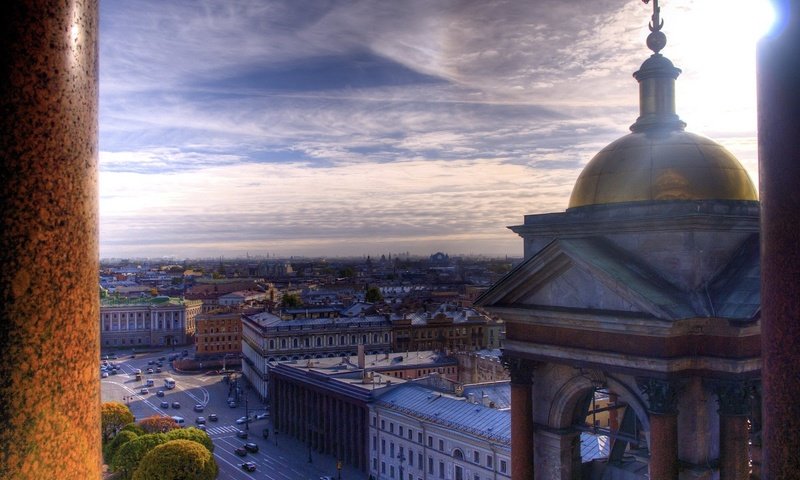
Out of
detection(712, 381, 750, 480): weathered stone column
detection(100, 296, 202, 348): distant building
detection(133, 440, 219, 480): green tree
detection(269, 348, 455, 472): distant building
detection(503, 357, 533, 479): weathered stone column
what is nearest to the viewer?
detection(712, 381, 750, 480): weathered stone column

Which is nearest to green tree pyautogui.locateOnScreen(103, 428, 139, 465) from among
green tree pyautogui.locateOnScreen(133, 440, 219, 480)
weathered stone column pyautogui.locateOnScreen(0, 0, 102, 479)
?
green tree pyautogui.locateOnScreen(133, 440, 219, 480)

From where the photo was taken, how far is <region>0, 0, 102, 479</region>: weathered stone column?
3.40m

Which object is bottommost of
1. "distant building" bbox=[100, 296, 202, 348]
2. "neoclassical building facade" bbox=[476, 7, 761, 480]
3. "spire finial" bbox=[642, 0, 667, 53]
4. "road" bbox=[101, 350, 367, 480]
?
"road" bbox=[101, 350, 367, 480]

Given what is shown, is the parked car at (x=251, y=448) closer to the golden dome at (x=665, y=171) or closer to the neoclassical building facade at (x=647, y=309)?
the neoclassical building facade at (x=647, y=309)

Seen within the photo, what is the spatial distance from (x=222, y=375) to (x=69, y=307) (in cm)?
11951

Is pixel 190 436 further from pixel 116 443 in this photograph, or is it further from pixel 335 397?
pixel 335 397

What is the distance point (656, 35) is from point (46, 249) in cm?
1358

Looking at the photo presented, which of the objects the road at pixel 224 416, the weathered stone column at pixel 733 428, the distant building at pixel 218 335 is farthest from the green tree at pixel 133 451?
the distant building at pixel 218 335

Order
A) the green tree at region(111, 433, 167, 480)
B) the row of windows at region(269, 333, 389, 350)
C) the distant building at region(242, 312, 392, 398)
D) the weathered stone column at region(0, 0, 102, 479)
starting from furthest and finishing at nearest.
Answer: the row of windows at region(269, 333, 389, 350) → the distant building at region(242, 312, 392, 398) → the green tree at region(111, 433, 167, 480) → the weathered stone column at region(0, 0, 102, 479)

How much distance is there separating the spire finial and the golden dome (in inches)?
65.8

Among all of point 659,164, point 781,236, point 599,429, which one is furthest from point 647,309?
point 781,236

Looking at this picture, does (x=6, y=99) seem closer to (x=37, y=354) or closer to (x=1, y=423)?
(x=37, y=354)

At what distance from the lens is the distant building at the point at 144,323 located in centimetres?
15312

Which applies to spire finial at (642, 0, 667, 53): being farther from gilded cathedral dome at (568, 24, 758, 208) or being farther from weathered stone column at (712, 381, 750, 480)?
weathered stone column at (712, 381, 750, 480)
